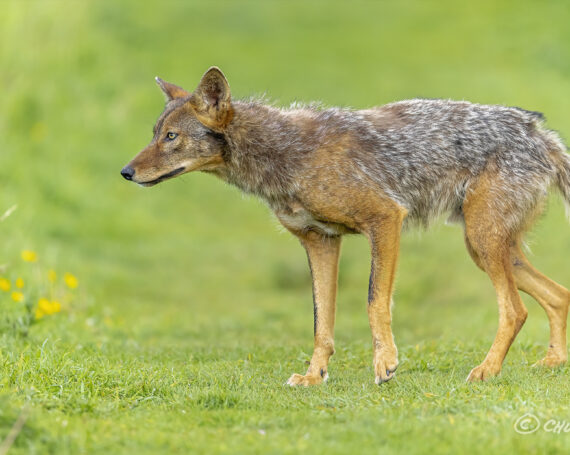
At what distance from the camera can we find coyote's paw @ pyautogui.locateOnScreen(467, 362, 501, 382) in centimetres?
662

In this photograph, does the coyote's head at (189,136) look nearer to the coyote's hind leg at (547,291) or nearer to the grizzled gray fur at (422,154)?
the grizzled gray fur at (422,154)

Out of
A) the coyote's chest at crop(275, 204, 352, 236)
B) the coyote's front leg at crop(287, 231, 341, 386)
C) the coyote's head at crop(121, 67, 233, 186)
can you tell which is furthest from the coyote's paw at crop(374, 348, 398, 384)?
the coyote's head at crop(121, 67, 233, 186)

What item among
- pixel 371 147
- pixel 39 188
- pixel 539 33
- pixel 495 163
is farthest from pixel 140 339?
pixel 539 33

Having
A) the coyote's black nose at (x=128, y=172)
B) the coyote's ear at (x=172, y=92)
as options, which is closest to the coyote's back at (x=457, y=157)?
the coyote's ear at (x=172, y=92)

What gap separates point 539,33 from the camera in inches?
902

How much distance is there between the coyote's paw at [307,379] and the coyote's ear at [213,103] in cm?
216

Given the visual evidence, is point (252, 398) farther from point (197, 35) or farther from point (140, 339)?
point (197, 35)

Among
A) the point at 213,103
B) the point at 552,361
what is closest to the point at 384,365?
the point at 552,361

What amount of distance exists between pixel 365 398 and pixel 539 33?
1923cm

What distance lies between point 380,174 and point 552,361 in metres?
2.12

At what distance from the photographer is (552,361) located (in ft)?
23.5

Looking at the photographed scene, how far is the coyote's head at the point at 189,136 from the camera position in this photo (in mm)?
7047

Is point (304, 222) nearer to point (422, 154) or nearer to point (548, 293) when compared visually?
point (422, 154)

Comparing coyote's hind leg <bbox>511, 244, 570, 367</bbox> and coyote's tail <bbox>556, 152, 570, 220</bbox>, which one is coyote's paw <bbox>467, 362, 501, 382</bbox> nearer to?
coyote's hind leg <bbox>511, 244, 570, 367</bbox>
